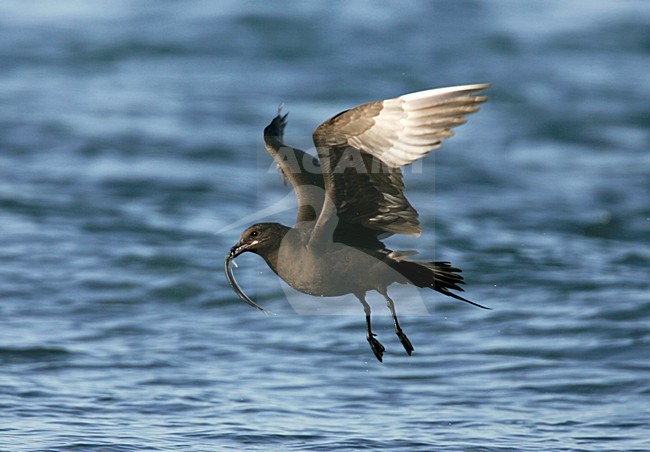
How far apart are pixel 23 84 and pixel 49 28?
77.0 inches

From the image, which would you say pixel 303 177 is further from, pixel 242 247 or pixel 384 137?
pixel 384 137

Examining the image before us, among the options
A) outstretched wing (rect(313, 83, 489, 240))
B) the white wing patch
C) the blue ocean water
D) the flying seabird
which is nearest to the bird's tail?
the flying seabird

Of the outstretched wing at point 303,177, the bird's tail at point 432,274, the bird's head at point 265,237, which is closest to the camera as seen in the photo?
the bird's tail at point 432,274

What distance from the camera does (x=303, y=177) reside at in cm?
552

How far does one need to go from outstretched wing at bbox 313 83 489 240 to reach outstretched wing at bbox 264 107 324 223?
303mm

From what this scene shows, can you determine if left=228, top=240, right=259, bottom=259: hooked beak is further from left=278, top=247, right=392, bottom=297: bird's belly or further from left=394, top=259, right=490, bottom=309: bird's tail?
left=394, top=259, right=490, bottom=309: bird's tail

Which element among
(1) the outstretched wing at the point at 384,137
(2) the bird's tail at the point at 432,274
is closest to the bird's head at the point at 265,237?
(1) the outstretched wing at the point at 384,137

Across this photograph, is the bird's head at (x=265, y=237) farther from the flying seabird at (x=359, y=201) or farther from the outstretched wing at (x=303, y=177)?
Result: the outstretched wing at (x=303, y=177)

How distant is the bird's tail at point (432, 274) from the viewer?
520cm

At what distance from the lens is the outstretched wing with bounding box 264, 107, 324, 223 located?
548 centimetres

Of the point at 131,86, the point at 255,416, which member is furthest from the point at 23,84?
the point at 255,416

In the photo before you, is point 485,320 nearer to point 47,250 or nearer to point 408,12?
point 47,250

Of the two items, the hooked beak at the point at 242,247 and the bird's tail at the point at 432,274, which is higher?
the hooked beak at the point at 242,247

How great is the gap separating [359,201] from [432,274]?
1.56 ft
